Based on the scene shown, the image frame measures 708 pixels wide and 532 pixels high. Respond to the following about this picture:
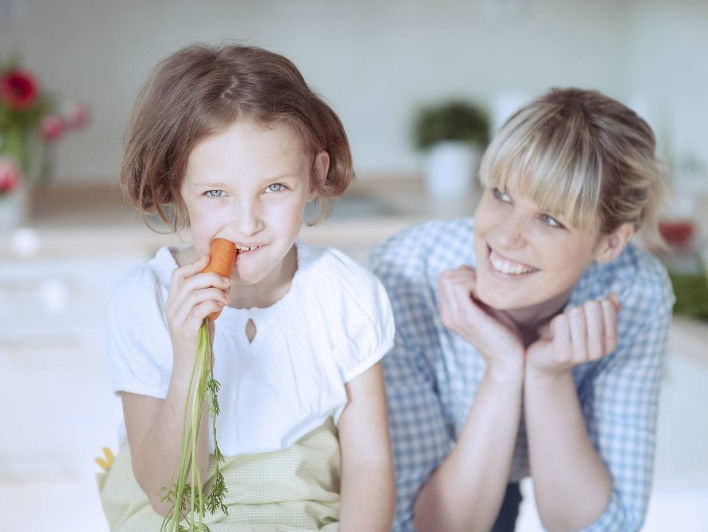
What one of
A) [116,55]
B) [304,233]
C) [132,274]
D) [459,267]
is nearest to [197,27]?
[116,55]

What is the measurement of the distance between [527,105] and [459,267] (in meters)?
0.25

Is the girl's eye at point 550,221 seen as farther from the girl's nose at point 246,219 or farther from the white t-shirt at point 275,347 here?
the girl's nose at point 246,219

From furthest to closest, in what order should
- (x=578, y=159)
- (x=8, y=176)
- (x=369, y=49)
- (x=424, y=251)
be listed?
(x=369, y=49), (x=8, y=176), (x=424, y=251), (x=578, y=159)

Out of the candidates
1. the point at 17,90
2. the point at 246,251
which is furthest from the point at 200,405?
the point at 17,90

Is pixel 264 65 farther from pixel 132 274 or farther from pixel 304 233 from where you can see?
pixel 304 233

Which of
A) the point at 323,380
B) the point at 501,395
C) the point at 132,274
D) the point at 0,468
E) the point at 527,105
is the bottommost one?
the point at 0,468

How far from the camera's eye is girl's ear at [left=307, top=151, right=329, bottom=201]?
93cm

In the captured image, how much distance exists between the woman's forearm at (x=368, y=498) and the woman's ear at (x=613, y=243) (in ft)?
1.48

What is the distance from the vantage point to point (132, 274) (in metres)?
0.97

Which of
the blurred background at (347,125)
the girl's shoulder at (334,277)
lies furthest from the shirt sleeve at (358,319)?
the blurred background at (347,125)

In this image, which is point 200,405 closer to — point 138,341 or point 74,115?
point 138,341

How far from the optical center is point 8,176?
2486 millimetres

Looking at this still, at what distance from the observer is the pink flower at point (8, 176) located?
247 centimetres

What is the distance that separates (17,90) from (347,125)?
1.16 m
